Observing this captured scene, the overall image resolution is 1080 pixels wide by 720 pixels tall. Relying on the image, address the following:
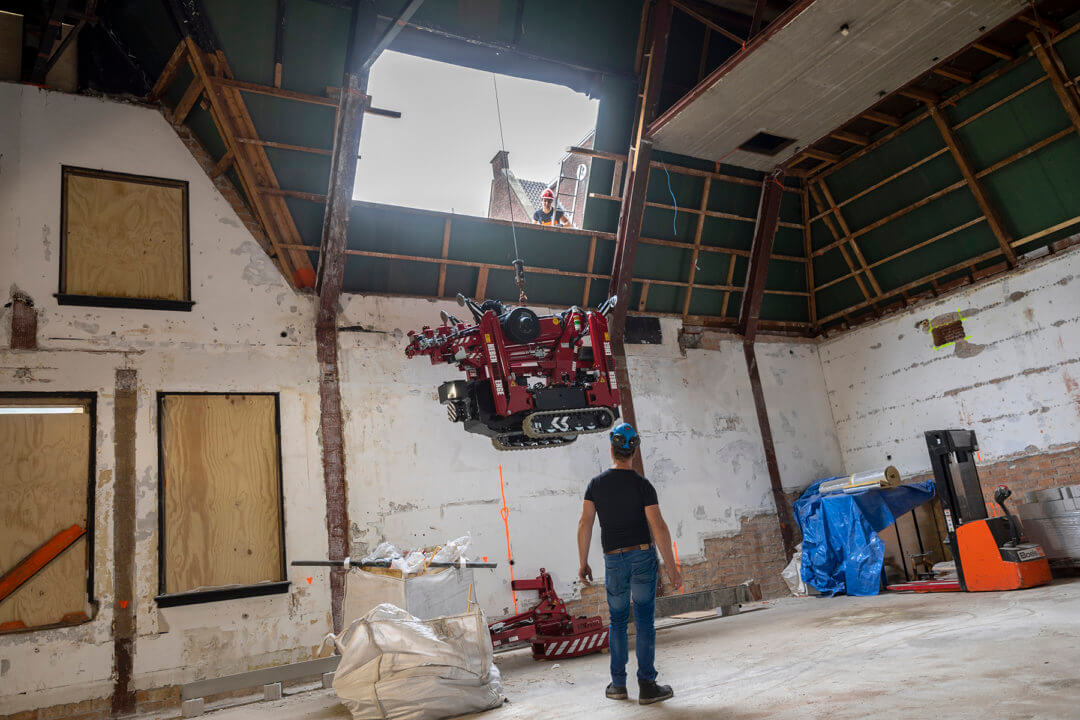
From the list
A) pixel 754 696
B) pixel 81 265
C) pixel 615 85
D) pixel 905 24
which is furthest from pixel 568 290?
pixel 754 696

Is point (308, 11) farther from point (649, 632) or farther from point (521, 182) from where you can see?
point (649, 632)

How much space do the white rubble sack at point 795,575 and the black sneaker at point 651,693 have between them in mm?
5808

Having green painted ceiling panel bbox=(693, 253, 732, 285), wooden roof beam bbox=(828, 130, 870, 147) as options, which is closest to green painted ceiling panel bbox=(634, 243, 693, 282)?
green painted ceiling panel bbox=(693, 253, 732, 285)

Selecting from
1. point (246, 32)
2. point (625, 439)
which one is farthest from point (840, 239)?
point (246, 32)

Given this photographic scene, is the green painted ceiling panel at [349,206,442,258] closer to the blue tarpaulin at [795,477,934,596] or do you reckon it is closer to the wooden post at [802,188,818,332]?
the wooden post at [802,188,818,332]

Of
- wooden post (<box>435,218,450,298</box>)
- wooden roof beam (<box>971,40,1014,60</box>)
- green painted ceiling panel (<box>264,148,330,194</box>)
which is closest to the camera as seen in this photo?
green painted ceiling panel (<box>264,148,330,194</box>)

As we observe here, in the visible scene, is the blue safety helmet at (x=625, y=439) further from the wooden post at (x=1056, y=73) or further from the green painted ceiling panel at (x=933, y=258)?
the green painted ceiling panel at (x=933, y=258)

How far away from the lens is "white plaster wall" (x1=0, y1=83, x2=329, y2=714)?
611 cm

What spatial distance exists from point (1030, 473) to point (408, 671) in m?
8.38

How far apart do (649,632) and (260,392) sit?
16.2ft

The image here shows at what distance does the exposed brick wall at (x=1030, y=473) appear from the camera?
8.46 m

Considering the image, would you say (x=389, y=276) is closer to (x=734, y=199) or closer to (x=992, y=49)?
(x=734, y=199)

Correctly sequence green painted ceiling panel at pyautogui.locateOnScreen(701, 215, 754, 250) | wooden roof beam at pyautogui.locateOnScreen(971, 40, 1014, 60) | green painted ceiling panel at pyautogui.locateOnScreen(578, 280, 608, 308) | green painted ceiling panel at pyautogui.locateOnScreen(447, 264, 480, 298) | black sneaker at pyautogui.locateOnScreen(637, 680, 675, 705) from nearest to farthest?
1. black sneaker at pyautogui.locateOnScreen(637, 680, 675, 705)
2. wooden roof beam at pyautogui.locateOnScreen(971, 40, 1014, 60)
3. green painted ceiling panel at pyautogui.locateOnScreen(447, 264, 480, 298)
4. green painted ceiling panel at pyautogui.locateOnScreen(578, 280, 608, 308)
5. green painted ceiling panel at pyautogui.locateOnScreen(701, 215, 754, 250)

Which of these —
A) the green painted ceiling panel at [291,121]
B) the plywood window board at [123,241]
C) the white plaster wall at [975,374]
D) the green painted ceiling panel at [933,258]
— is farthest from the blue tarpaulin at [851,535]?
the plywood window board at [123,241]
